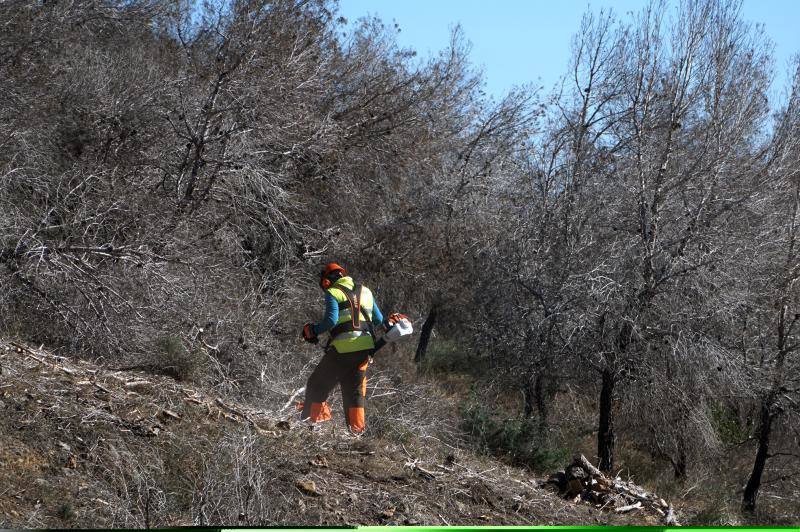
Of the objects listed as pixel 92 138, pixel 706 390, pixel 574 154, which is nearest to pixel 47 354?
pixel 92 138

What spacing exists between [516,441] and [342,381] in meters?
3.34

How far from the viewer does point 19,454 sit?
5.88m

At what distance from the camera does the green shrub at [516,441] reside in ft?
36.0

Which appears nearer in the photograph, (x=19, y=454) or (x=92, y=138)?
(x=19, y=454)

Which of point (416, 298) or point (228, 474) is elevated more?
point (416, 298)

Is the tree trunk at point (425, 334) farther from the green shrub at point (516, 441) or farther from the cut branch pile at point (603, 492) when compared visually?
the cut branch pile at point (603, 492)

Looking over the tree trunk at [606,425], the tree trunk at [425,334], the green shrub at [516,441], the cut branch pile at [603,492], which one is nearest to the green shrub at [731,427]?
the tree trunk at [606,425]

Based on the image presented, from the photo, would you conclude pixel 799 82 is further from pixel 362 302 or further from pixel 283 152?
pixel 362 302

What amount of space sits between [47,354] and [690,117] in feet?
33.8

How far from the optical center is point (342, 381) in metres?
8.70

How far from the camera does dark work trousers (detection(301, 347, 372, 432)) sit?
8.62 m

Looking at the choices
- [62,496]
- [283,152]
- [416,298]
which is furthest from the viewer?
[416,298]

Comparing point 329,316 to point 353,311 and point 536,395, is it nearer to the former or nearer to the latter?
point 353,311

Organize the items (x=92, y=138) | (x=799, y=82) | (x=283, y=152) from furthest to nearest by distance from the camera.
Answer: (x=799, y=82) < (x=283, y=152) < (x=92, y=138)
